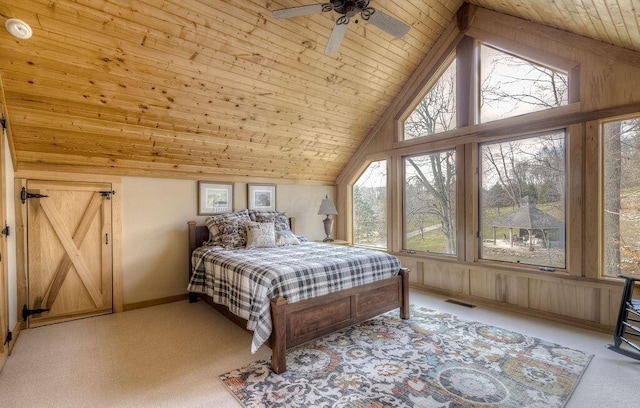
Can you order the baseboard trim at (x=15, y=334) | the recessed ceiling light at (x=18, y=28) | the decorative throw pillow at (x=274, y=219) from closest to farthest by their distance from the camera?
the recessed ceiling light at (x=18, y=28)
the baseboard trim at (x=15, y=334)
the decorative throw pillow at (x=274, y=219)

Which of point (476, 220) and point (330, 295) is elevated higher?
point (476, 220)

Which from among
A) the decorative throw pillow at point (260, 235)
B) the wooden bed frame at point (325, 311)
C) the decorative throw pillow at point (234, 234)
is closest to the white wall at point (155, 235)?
the decorative throw pillow at point (234, 234)

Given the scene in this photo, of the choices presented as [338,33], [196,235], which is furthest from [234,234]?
[338,33]

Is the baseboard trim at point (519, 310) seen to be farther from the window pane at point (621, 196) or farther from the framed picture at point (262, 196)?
the framed picture at point (262, 196)

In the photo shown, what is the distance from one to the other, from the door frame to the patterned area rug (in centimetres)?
233

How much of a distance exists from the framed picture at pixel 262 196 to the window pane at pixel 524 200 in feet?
10.4

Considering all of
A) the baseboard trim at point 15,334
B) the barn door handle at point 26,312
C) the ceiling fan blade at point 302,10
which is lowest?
the baseboard trim at point 15,334

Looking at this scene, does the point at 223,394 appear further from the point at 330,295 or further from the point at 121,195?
the point at 121,195

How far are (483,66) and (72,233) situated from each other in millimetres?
5544

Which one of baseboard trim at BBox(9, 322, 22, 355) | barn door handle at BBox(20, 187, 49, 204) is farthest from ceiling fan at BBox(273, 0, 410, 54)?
baseboard trim at BBox(9, 322, 22, 355)

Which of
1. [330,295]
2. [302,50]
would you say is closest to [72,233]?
[330,295]

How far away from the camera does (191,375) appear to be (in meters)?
2.38

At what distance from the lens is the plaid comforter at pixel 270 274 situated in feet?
8.36

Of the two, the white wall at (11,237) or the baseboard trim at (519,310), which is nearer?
the white wall at (11,237)
